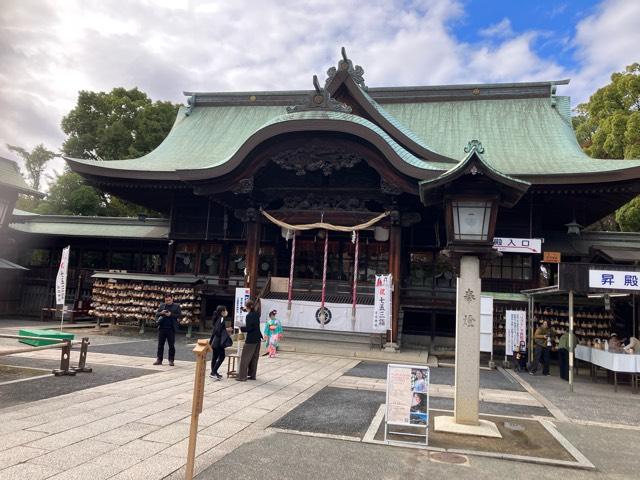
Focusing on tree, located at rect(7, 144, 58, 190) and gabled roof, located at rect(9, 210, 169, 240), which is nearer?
gabled roof, located at rect(9, 210, 169, 240)

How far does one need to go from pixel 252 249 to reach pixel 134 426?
40.7 feet

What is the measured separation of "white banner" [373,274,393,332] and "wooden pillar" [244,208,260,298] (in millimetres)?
5276

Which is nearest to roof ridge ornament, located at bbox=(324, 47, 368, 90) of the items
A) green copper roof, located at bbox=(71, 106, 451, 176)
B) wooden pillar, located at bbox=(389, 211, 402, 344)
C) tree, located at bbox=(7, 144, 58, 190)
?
green copper roof, located at bbox=(71, 106, 451, 176)

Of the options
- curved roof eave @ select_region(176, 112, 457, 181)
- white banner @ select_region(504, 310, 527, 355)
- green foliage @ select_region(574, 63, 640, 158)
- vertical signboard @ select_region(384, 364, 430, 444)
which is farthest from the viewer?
green foliage @ select_region(574, 63, 640, 158)

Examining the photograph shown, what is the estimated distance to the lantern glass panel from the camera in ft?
24.8

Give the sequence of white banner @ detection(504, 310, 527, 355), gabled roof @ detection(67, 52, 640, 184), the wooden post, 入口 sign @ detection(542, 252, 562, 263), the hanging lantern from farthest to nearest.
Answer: the hanging lantern → 入口 sign @ detection(542, 252, 562, 263) → gabled roof @ detection(67, 52, 640, 184) → white banner @ detection(504, 310, 527, 355) → the wooden post

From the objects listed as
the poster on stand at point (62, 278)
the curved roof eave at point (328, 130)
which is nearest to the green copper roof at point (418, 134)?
the curved roof eave at point (328, 130)

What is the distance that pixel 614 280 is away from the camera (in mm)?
10297

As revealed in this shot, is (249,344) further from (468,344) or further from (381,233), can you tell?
(381,233)

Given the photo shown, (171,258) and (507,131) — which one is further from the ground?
(507,131)

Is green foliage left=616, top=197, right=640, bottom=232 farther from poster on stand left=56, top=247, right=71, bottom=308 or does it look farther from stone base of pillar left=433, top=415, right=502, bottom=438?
poster on stand left=56, top=247, right=71, bottom=308

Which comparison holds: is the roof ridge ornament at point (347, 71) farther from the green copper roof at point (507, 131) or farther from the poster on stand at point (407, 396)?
the poster on stand at point (407, 396)

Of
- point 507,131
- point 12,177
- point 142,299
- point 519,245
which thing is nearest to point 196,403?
point 519,245

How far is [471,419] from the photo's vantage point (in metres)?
7.04
